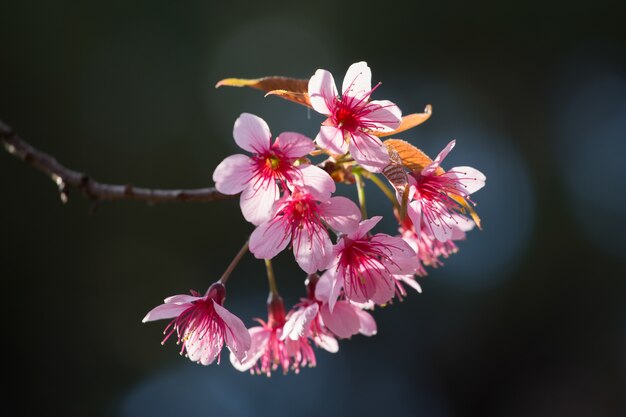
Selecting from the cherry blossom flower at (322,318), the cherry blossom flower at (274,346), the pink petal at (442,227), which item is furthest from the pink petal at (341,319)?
the pink petal at (442,227)

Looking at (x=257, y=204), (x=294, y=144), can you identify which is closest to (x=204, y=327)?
(x=257, y=204)

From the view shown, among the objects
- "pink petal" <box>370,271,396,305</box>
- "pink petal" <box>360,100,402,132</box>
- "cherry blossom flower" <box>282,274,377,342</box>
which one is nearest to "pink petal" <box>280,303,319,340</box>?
"cherry blossom flower" <box>282,274,377,342</box>

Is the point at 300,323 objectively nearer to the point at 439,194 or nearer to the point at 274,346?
the point at 274,346

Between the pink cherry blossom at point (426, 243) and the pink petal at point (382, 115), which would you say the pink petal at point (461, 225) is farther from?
the pink petal at point (382, 115)

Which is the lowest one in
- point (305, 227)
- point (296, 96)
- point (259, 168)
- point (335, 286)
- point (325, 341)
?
point (325, 341)
